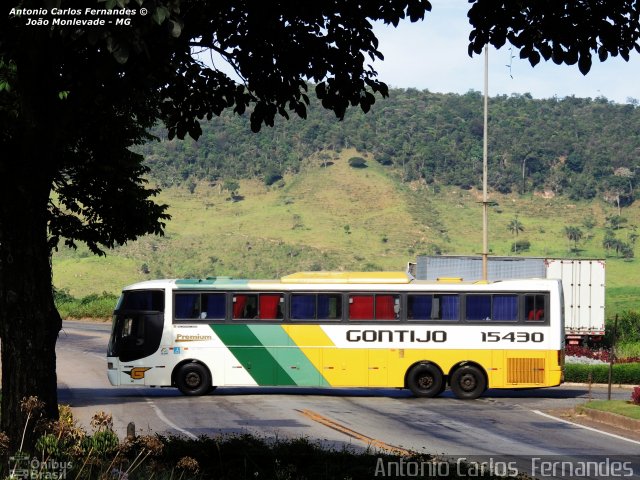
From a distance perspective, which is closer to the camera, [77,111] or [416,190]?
[77,111]

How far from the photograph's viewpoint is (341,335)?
103ft

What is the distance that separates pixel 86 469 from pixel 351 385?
2047cm

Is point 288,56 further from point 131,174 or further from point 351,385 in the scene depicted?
point 351,385

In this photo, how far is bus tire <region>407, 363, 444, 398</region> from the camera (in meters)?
31.4

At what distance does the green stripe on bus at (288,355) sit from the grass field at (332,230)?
265 ft

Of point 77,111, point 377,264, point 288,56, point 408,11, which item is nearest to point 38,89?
point 77,111

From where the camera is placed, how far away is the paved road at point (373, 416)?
837 inches

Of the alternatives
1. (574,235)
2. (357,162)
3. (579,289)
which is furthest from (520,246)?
(579,289)

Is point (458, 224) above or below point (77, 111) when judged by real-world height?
above

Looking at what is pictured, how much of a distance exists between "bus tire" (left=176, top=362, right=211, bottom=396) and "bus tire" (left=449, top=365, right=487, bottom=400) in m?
6.81

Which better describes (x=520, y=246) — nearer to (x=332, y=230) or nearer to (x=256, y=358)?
(x=332, y=230)

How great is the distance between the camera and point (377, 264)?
13088 centimetres

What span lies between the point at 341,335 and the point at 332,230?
109 meters

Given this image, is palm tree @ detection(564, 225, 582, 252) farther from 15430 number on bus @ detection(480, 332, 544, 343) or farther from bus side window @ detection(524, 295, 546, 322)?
15430 number on bus @ detection(480, 332, 544, 343)
